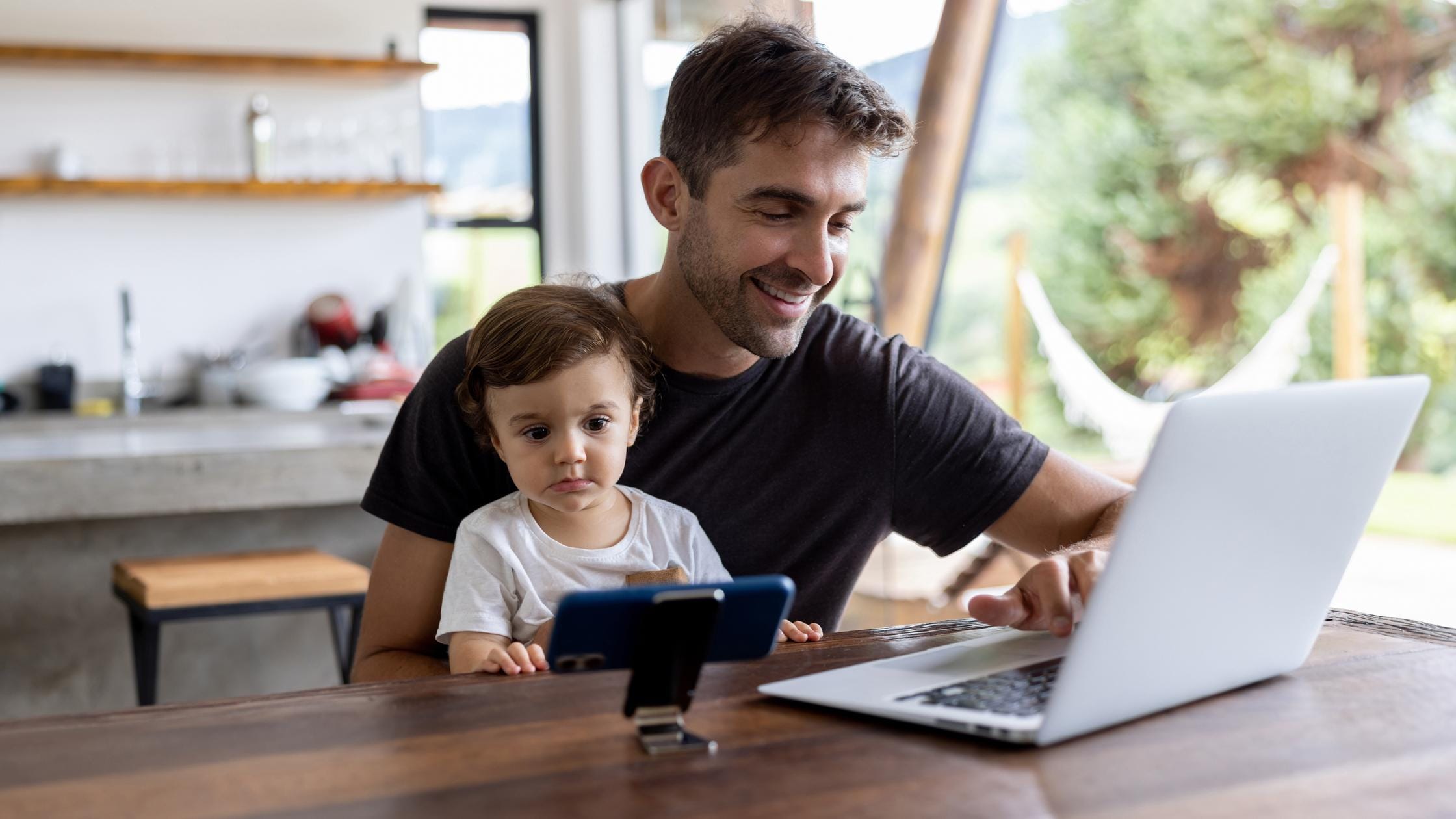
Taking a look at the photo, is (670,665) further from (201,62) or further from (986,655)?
(201,62)

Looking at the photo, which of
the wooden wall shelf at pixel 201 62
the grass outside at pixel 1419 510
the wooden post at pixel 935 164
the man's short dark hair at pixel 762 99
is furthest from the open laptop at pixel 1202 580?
the grass outside at pixel 1419 510

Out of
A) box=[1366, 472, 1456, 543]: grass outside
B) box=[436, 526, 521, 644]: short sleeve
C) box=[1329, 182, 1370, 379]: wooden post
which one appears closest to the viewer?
box=[436, 526, 521, 644]: short sleeve

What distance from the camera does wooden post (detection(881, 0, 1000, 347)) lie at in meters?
4.14

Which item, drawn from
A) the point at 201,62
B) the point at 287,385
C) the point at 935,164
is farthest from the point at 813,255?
the point at 201,62

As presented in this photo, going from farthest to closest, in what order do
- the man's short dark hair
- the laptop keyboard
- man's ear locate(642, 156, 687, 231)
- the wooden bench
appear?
the wooden bench → man's ear locate(642, 156, 687, 231) → the man's short dark hair → the laptop keyboard

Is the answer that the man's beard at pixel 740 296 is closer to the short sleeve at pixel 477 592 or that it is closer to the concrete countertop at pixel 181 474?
the short sleeve at pixel 477 592

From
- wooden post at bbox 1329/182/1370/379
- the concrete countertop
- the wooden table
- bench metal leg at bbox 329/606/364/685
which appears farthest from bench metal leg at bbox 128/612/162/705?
wooden post at bbox 1329/182/1370/379

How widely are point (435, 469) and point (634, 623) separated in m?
0.72

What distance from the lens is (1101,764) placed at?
2.85 feet

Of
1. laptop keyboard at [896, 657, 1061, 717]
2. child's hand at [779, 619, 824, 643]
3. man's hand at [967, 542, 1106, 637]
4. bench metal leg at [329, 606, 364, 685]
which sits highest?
man's hand at [967, 542, 1106, 637]

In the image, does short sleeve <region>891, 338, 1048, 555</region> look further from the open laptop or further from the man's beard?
the open laptop

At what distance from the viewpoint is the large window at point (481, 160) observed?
565 centimetres

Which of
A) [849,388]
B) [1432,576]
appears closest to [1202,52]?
[1432,576]

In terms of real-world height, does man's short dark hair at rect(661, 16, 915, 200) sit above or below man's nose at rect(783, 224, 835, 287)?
above
